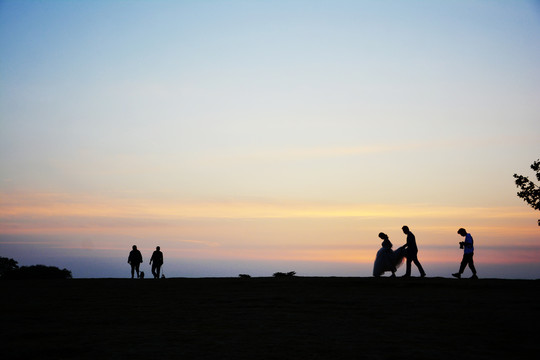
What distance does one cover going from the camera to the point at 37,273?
4188cm

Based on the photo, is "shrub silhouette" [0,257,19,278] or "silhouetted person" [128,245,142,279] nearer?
"silhouetted person" [128,245,142,279]

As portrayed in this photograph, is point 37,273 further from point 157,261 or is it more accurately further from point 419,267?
point 419,267

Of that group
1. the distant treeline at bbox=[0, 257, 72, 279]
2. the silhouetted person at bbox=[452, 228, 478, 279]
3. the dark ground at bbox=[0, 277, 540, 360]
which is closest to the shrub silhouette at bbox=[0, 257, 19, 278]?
the distant treeline at bbox=[0, 257, 72, 279]

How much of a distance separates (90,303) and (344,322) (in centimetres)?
823

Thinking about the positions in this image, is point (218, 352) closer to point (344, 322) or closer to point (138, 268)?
point (344, 322)

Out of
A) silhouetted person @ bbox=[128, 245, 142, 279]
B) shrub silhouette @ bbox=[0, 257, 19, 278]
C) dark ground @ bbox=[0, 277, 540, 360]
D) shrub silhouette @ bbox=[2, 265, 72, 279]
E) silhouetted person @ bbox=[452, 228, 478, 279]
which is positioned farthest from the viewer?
shrub silhouette @ bbox=[0, 257, 19, 278]

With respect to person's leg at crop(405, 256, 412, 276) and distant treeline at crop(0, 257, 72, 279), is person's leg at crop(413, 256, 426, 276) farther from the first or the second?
distant treeline at crop(0, 257, 72, 279)

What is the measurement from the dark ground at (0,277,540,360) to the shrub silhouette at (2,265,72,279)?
24.0m

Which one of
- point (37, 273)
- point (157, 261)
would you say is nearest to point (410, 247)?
point (157, 261)

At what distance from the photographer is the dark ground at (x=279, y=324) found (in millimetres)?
9031

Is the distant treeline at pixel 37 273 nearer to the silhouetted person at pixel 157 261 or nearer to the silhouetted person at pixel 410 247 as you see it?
the silhouetted person at pixel 157 261

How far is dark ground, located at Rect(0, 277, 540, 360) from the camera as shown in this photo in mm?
9031

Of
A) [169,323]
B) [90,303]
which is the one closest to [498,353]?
[169,323]

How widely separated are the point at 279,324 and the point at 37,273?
34563mm
